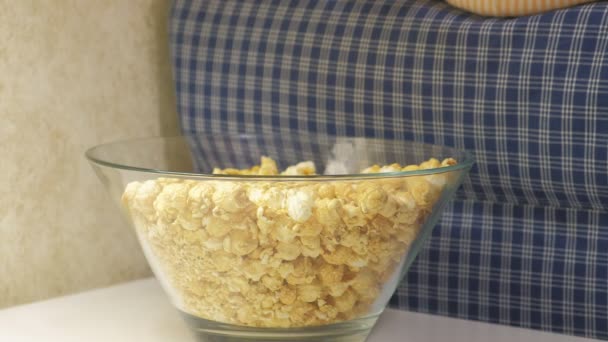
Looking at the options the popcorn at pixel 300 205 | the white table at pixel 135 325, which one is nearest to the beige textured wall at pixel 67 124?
the white table at pixel 135 325

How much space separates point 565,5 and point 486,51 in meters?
0.10

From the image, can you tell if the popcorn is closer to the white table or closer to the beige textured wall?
the white table

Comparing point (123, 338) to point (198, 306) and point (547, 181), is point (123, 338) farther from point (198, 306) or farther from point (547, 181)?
point (547, 181)

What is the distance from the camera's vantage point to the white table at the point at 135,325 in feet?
2.81

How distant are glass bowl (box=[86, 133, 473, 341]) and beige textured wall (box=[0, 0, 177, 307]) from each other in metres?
0.22

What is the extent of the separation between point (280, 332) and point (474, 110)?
37 cm

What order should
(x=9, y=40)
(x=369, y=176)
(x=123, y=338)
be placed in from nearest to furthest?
(x=369, y=176), (x=123, y=338), (x=9, y=40)

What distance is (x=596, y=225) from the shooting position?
91 cm

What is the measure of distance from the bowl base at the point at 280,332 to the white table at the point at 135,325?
0.05 metres

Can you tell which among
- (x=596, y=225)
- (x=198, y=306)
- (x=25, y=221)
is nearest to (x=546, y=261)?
(x=596, y=225)

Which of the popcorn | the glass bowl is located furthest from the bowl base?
the popcorn

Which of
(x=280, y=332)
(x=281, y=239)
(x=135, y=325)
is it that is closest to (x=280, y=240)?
(x=281, y=239)

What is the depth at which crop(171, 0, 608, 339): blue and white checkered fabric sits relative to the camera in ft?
2.93

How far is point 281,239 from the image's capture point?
721mm
